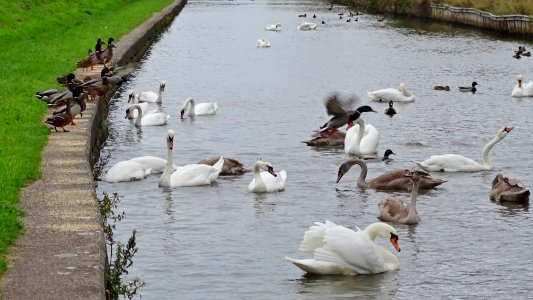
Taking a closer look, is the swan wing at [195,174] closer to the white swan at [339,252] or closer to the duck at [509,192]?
the duck at [509,192]

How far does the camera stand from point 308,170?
20.2 m

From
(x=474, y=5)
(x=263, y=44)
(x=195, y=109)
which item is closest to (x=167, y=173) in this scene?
(x=195, y=109)

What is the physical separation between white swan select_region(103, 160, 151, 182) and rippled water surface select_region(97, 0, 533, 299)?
21cm

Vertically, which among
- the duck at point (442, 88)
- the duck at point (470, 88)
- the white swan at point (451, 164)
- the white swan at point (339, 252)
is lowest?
the duck at point (442, 88)

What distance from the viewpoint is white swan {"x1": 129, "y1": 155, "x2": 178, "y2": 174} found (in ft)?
63.7

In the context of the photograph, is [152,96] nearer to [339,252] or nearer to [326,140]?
[326,140]

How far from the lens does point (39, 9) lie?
1855 inches

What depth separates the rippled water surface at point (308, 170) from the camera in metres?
13.3

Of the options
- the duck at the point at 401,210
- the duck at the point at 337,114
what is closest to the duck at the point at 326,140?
the duck at the point at 337,114

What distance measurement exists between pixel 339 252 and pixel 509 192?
15.9 ft

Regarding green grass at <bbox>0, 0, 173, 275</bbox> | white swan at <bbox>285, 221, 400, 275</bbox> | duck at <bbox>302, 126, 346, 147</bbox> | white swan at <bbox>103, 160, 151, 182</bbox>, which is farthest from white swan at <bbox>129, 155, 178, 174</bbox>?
white swan at <bbox>285, 221, 400, 275</bbox>

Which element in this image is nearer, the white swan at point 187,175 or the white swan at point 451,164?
the white swan at point 187,175

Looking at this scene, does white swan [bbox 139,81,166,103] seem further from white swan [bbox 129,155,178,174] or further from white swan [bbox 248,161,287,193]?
white swan [bbox 248,161,287,193]

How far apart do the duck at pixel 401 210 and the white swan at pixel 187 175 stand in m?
3.14
